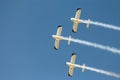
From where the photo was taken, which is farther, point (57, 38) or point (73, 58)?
point (57, 38)

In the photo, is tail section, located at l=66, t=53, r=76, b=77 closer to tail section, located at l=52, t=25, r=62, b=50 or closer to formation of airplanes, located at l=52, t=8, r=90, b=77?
formation of airplanes, located at l=52, t=8, r=90, b=77

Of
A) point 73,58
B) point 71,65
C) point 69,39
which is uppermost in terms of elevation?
point 69,39

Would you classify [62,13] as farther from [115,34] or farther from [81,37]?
[115,34]

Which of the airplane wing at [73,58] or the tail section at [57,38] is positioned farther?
the tail section at [57,38]

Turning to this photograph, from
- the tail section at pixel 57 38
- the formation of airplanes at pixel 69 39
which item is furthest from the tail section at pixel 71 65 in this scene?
the tail section at pixel 57 38

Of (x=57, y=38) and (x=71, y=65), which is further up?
(x=57, y=38)

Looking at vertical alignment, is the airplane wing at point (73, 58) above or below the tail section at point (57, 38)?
below

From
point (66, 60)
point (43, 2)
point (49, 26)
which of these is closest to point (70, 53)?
point (66, 60)

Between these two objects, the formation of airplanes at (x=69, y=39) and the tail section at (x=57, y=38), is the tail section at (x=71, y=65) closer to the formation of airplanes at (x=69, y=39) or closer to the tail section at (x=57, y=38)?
the formation of airplanes at (x=69, y=39)

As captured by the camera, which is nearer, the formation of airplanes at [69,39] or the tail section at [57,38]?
the formation of airplanes at [69,39]

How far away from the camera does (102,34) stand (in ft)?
44.0

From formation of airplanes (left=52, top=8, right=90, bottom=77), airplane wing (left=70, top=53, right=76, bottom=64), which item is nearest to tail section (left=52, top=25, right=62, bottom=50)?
formation of airplanes (left=52, top=8, right=90, bottom=77)

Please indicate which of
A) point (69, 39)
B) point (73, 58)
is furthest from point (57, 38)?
point (73, 58)

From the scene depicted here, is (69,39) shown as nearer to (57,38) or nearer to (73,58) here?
(57,38)
